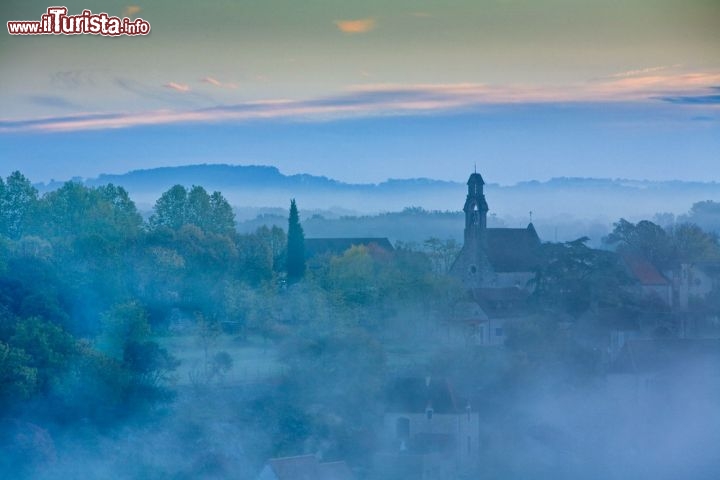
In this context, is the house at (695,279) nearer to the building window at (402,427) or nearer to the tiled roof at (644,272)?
the tiled roof at (644,272)

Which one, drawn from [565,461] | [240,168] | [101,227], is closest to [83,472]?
[565,461]

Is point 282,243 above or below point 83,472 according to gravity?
above

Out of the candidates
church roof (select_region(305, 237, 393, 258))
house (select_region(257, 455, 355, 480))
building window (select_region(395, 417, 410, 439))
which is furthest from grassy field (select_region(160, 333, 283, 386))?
church roof (select_region(305, 237, 393, 258))

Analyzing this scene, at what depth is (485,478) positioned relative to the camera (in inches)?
513

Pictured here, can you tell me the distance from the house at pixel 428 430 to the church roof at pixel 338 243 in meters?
9.75

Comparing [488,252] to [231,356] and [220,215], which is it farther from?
[231,356]

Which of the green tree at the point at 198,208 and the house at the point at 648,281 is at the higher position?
the green tree at the point at 198,208

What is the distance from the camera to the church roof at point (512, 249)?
20.1 meters

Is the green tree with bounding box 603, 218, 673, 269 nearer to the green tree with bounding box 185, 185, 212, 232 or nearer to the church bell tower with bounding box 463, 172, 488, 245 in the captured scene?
the church bell tower with bounding box 463, 172, 488, 245

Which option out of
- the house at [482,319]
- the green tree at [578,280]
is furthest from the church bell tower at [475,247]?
the house at [482,319]

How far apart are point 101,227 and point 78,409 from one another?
226 inches

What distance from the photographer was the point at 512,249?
20.4 meters

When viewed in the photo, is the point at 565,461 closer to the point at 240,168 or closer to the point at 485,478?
the point at 485,478

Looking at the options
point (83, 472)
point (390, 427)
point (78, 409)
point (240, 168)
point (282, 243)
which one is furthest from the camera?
point (240, 168)
